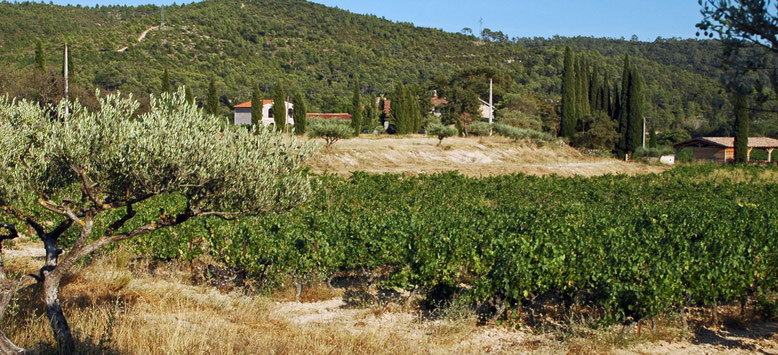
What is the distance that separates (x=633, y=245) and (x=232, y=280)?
24.3 feet

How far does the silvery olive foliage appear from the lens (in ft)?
19.9

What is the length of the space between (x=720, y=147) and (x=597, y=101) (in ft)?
42.8

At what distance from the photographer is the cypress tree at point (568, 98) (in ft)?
182

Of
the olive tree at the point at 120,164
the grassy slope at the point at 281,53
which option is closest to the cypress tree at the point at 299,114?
the grassy slope at the point at 281,53

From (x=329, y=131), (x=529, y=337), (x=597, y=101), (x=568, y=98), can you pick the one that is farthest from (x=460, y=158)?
(x=529, y=337)

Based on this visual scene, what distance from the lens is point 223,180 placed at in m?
6.74

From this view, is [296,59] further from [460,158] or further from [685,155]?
[460,158]

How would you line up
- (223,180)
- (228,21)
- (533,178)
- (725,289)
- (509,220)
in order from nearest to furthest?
(223,180) < (725,289) < (509,220) < (533,178) < (228,21)

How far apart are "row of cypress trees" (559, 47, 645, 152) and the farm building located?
7.03 meters

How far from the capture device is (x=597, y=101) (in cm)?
6347

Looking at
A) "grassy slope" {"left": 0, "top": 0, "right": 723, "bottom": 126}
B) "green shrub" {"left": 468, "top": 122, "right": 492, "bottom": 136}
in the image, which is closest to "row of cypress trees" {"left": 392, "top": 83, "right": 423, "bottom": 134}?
"green shrub" {"left": 468, "top": 122, "right": 492, "bottom": 136}

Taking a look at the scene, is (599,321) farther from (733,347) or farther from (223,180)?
(223,180)

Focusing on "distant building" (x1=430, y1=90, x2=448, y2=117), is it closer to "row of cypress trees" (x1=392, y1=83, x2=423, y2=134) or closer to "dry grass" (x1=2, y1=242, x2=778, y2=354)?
"row of cypress trees" (x1=392, y1=83, x2=423, y2=134)

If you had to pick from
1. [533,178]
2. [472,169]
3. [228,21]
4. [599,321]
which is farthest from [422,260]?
[228,21]
